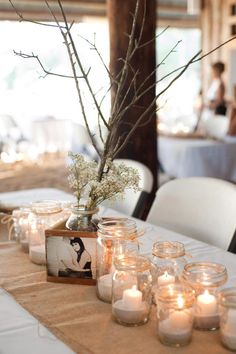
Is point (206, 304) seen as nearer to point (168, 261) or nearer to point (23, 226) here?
point (168, 261)

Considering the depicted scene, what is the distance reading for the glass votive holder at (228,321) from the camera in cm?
104

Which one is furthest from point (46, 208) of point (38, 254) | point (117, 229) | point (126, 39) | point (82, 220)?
point (126, 39)

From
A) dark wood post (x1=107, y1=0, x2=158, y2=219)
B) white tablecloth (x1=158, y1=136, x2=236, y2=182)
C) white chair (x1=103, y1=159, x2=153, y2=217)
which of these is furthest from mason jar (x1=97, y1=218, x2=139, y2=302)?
white tablecloth (x1=158, y1=136, x2=236, y2=182)

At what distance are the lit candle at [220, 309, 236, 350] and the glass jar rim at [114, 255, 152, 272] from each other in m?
0.23

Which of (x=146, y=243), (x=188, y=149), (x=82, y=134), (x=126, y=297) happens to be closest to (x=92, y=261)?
(x=126, y=297)

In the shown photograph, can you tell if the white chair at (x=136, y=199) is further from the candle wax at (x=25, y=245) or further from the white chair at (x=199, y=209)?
the candle wax at (x=25, y=245)

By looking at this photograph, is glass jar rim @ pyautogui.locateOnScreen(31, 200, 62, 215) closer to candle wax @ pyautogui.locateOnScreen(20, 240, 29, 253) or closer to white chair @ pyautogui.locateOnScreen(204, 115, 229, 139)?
candle wax @ pyautogui.locateOnScreen(20, 240, 29, 253)

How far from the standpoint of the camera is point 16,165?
624 centimetres

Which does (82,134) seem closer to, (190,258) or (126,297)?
(190,258)

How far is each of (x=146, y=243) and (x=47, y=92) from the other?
7440 millimetres

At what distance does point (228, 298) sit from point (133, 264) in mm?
232

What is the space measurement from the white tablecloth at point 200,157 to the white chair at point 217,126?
755mm

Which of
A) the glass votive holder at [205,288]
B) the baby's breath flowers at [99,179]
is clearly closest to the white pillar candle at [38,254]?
the baby's breath flowers at [99,179]

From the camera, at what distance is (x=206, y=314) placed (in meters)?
1.12
